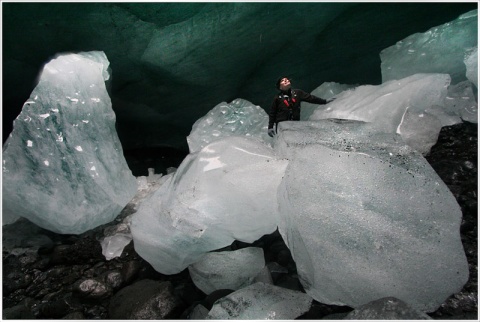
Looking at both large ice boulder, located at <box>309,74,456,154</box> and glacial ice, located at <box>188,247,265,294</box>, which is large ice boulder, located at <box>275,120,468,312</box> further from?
large ice boulder, located at <box>309,74,456,154</box>

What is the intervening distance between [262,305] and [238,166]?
2.96 ft

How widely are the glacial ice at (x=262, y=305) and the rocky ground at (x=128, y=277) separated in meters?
0.10

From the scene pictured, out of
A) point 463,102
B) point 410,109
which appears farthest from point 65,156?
point 463,102

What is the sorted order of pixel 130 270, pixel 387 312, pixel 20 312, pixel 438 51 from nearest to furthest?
pixel 387 312 < pixel 20 312 < pixel 130 270 < pixel 438 51

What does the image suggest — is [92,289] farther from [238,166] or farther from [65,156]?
[238,166]

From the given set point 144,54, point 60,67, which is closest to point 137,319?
point 60,67

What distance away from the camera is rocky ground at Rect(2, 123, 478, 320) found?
222 cm

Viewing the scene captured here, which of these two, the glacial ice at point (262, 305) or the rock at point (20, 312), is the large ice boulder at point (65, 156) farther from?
the glacial ice at point (262, 305)

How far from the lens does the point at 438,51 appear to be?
344 cm

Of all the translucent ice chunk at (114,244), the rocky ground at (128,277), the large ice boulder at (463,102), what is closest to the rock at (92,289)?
the rocky ground at (128,277)

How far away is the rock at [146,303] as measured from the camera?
223 cm

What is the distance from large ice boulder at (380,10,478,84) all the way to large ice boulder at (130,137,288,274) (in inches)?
85.7

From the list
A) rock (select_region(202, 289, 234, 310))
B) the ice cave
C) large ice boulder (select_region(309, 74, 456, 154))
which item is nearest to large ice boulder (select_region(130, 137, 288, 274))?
the ice cave

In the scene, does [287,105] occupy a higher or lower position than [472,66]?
lower
